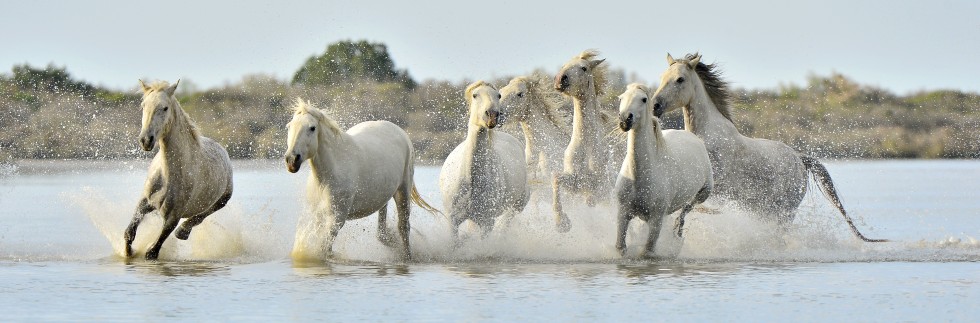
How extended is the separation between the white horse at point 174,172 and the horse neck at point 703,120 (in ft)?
12.4

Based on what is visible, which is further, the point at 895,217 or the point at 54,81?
the point at 54,81

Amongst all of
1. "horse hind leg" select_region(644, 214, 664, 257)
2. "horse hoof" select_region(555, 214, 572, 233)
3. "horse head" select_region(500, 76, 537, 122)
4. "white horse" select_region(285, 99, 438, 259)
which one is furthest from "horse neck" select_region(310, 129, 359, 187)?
"horse hind leg" select_region(644, 214, 664, 257)

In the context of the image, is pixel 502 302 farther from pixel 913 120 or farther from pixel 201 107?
pixel 913 120

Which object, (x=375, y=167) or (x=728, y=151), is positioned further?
(x=728, y=151)

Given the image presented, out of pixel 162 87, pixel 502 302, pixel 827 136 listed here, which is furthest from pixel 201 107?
pixel 502 302

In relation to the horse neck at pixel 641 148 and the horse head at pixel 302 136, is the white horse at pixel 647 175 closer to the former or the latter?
the horse neck at pixel 641 148

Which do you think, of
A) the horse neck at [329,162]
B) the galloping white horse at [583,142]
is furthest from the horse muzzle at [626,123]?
the horse neck at [329,162]

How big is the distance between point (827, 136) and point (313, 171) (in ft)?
76.8

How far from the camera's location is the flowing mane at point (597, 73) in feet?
42.3

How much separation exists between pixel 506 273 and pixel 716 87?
353cm

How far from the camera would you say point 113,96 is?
1280 inches

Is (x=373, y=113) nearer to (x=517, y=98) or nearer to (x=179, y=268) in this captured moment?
(x=517, y=98)

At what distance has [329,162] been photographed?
1073 centimetres

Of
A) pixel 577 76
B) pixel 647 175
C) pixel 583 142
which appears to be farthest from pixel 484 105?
pixel 577 76
